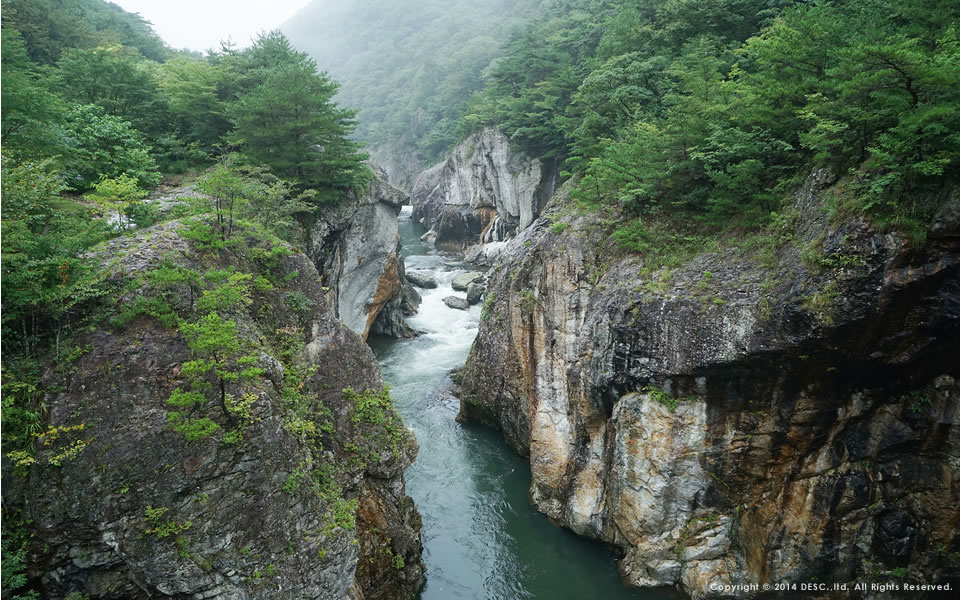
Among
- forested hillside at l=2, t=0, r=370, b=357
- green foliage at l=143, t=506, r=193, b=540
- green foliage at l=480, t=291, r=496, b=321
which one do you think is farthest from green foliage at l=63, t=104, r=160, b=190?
green foliage at l=480, t=291, r=496, b=321

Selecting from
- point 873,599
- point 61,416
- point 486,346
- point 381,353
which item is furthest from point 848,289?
point 381,353

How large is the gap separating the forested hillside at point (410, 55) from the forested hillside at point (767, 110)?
84.9 feet

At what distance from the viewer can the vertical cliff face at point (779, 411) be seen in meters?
9.01

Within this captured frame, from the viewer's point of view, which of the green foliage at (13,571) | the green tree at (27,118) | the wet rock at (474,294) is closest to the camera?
the green foliage at (13,571)

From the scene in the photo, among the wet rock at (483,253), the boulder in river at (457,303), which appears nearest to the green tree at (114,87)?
the boulder in river at (457,303)

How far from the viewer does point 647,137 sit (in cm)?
1375

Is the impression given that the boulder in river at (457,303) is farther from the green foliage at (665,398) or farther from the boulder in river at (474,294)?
the green foliage at (665,398)

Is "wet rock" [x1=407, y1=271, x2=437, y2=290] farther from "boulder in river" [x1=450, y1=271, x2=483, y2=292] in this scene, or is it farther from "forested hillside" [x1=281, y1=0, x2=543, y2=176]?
"forested hillside" [x1=281, y1=0, x2=543, y2=176]

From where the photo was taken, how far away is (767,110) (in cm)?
1125

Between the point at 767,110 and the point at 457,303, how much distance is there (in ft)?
71.0

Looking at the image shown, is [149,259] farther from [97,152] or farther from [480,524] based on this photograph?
[480,524]

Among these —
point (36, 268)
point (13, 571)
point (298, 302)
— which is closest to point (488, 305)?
point (298, 302)

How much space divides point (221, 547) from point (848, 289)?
467 inches

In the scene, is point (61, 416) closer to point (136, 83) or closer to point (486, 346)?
point (486, 346)
